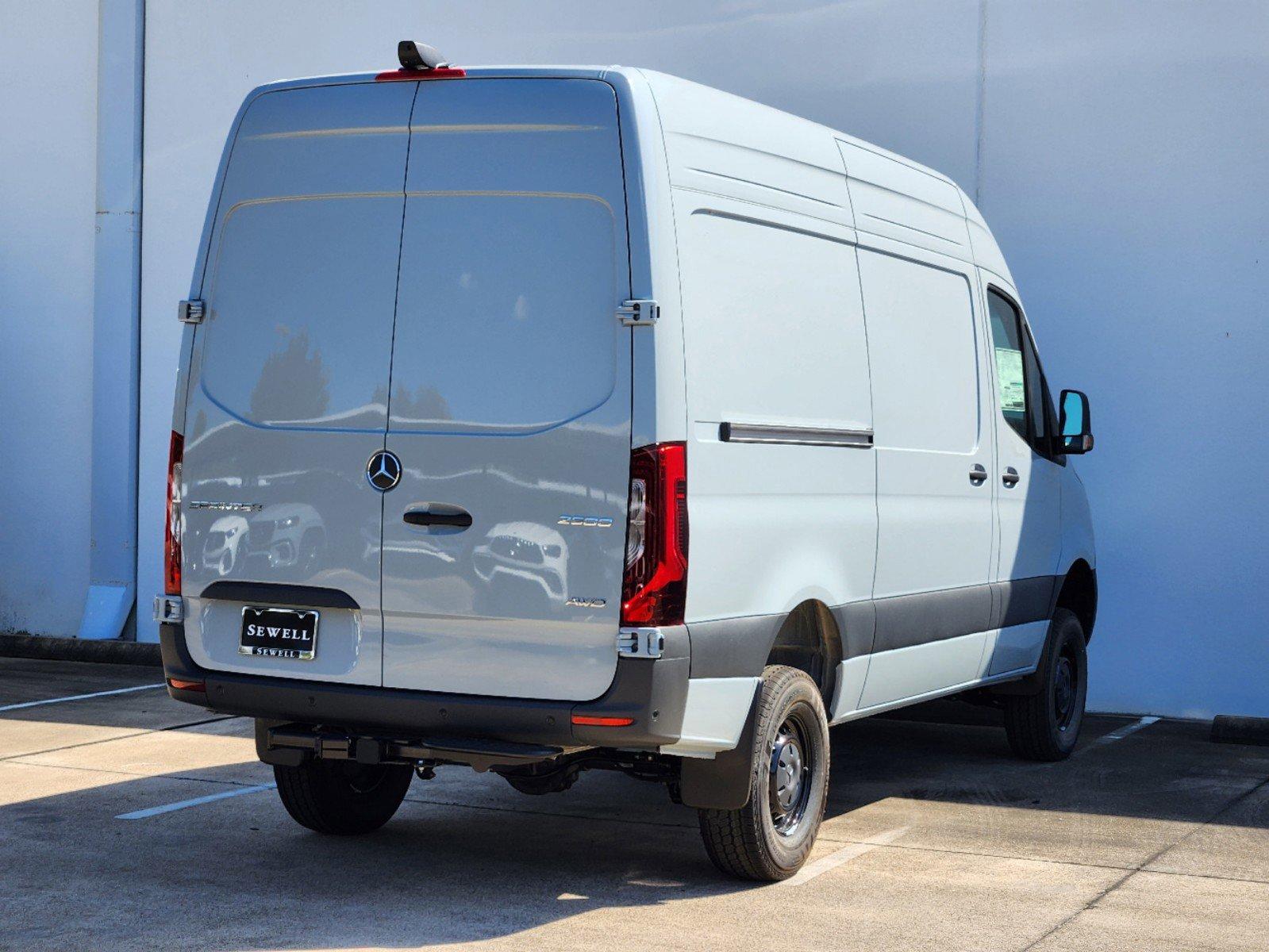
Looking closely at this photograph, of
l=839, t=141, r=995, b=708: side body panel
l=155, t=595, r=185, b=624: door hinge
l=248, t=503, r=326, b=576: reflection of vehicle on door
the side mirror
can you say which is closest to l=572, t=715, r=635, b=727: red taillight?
l=248, t=503, r=326, b=576: reflection of vehicle on door

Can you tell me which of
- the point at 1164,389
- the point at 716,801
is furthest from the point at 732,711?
the point at 1164,389

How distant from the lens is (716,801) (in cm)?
546

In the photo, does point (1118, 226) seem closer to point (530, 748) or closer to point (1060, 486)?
point (1060, 486)

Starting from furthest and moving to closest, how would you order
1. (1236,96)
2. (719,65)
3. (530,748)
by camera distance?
(719,65) < (1236,96) < (530,748)

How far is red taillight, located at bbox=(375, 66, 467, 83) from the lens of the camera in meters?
5.50

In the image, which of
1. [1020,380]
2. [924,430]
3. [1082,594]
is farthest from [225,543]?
[1082,594]

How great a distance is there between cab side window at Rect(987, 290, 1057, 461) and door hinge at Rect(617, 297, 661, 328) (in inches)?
122

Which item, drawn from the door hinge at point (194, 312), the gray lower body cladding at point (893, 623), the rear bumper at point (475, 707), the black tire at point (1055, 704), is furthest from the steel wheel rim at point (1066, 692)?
the door hinge at point (194, 312)

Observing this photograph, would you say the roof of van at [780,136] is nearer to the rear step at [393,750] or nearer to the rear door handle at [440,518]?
the rear door handle at [440,518]

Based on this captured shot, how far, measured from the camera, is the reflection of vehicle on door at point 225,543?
5.54 m

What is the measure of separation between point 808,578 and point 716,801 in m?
0.86

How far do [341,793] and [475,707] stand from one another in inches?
58.9

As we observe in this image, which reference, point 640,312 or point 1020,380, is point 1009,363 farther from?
point 640,312

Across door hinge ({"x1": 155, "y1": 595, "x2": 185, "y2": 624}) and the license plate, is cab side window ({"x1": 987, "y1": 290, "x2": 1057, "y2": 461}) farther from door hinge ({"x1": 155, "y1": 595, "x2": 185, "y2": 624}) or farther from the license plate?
door hinge ({"x1": 155, "y1": 595, "x2": 185, "y2": 624})
